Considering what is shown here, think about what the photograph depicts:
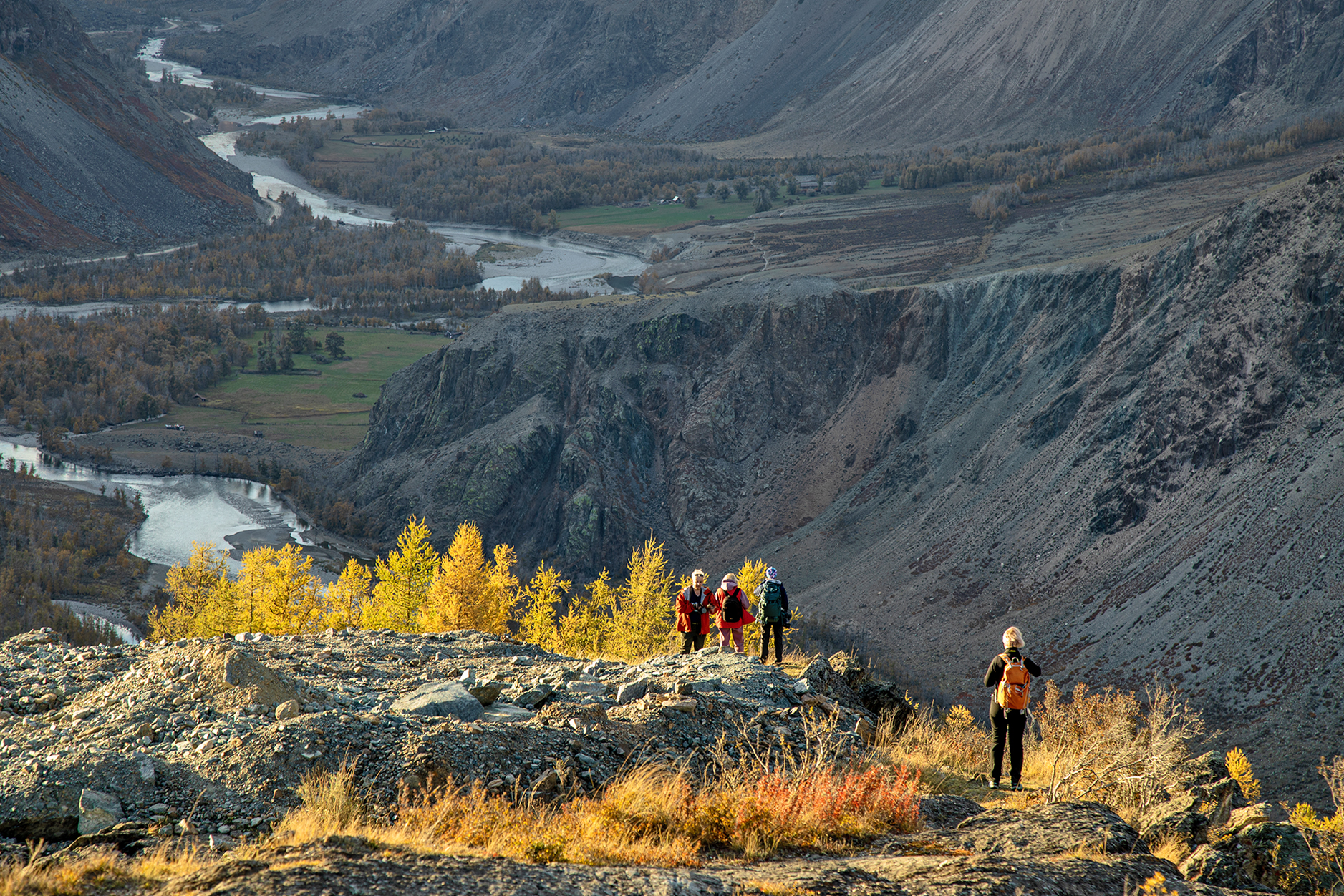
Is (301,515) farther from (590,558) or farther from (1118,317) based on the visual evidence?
(1118,317)

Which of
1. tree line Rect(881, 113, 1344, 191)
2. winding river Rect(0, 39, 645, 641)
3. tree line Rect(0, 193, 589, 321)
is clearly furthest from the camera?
tree line Rect(0, 193, 589, 321)

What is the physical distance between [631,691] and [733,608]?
445 cm

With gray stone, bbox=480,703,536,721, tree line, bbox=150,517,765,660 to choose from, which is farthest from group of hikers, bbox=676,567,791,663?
tree line, bbox=150,517,765,660

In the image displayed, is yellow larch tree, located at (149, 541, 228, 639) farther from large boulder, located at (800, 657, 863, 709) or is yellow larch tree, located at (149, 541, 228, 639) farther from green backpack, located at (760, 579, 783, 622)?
large boulder, located at (800, 657, 863, 709)

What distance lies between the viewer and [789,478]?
65438 millimetres

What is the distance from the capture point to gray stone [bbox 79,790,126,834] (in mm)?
8805

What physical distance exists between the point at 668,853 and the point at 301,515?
232 ft

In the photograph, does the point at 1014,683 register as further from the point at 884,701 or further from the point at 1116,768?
the point at 884,701

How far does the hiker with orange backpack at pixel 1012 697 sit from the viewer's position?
1282cm

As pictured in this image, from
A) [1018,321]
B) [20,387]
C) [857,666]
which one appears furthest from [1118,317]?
[20,387]

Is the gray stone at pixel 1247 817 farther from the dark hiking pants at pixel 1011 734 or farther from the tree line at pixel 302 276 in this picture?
the tree line at pixel 302 276

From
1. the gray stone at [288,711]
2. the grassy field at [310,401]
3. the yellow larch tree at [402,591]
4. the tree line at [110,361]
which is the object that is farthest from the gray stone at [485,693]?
the tree line at [110,361]

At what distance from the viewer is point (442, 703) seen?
1166 centimetres

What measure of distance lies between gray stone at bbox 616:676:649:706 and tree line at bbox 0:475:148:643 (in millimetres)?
43195
